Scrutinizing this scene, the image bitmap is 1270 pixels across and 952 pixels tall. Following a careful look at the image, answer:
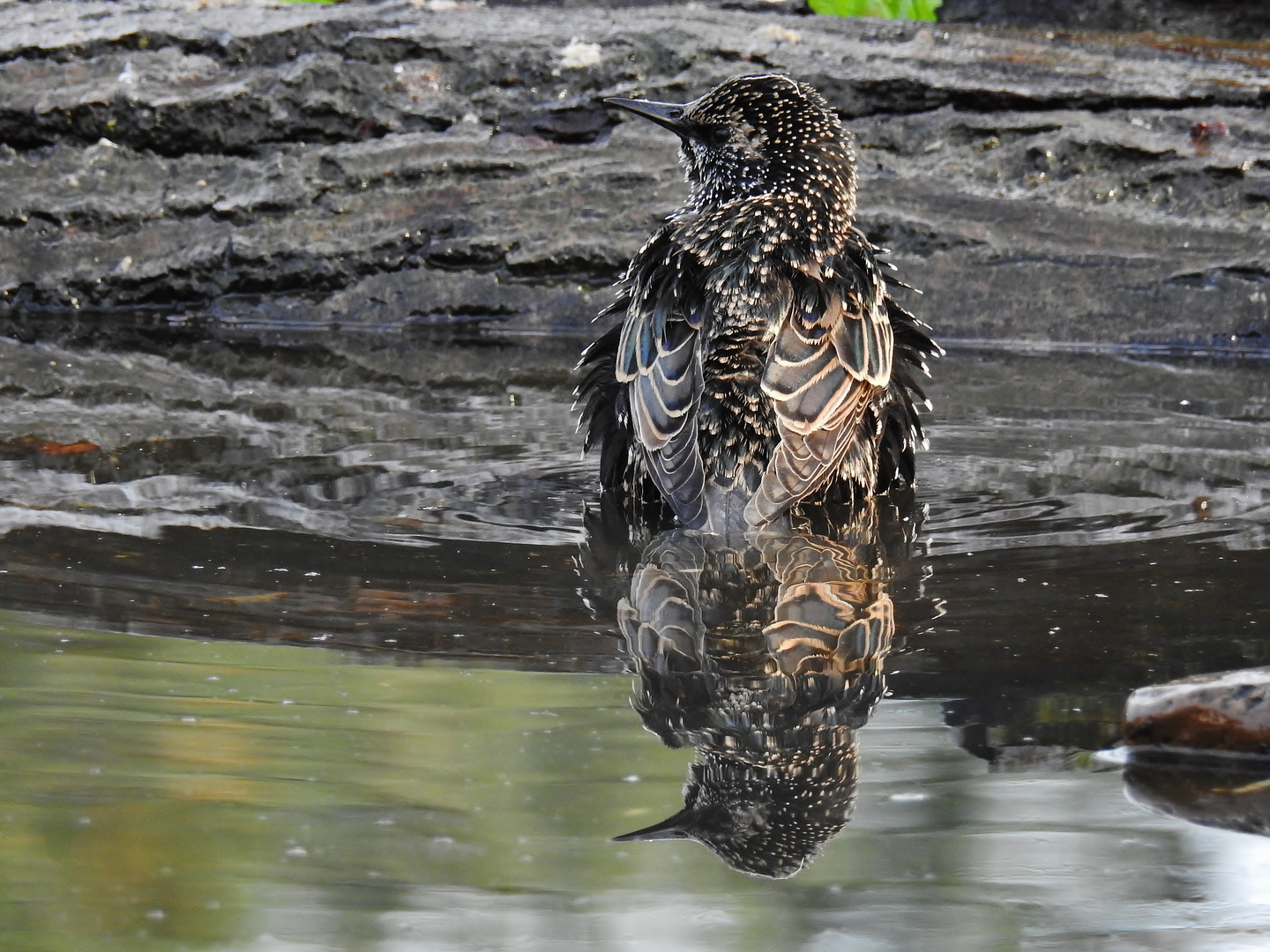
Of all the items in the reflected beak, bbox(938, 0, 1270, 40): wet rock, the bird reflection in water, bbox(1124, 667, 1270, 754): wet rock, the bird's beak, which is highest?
bbox(938, 0, 1270, 40): wet rock

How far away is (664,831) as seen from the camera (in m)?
2.62

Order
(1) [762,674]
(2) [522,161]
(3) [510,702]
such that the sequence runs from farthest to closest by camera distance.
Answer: (2) [522,161]
(1) [762,674]
(3) [510,702]

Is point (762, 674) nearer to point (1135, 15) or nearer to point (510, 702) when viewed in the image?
point (510, 702)

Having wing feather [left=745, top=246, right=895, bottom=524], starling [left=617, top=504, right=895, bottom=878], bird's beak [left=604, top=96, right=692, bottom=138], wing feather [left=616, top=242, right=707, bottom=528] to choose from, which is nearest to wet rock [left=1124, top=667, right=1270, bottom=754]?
starling [left=617, top=504, right=895, bottom=878]

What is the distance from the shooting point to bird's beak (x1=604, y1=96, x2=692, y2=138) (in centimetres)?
555

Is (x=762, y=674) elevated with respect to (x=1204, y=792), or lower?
lower

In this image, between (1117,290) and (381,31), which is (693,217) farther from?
(381,31)

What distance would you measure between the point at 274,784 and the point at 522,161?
7.08 meters

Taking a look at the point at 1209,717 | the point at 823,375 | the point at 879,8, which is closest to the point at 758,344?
the point at 823,375

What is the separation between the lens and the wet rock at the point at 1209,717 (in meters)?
2.91

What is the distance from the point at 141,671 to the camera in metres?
3.37

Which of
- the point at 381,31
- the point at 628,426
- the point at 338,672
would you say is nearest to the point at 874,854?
the point at 338,672

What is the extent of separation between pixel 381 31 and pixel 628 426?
208 inches

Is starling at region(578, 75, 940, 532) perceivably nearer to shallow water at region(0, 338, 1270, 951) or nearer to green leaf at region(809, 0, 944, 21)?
shallow water at region(0, 338, 1270, 951)
